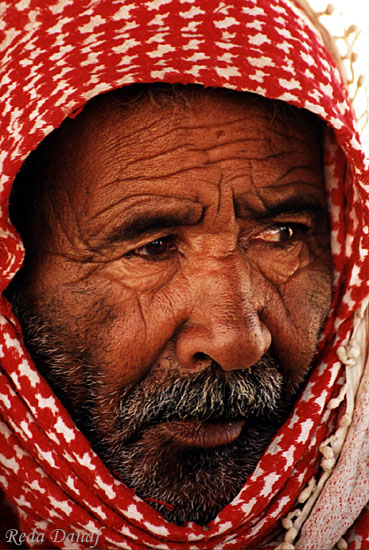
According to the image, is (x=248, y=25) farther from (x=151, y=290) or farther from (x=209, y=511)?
(x=209, y=511)

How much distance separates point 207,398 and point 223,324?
0.27 m

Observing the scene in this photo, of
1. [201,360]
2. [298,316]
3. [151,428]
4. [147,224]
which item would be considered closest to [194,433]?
[151,428]

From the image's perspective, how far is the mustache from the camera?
2.49m

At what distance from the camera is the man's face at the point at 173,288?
97.8 inches

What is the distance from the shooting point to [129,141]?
97.5 inches

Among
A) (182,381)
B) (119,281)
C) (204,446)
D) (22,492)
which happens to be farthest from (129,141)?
(22,492)

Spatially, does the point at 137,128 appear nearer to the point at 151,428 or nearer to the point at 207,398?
the point at 207,398

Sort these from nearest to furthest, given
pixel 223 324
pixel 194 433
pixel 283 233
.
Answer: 1. pixel 223 324
2. pixel 194 433
3. pixel 283 233

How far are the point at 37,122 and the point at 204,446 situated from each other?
49.4 inches

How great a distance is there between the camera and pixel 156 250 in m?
2.63

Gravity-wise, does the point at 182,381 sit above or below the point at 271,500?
above

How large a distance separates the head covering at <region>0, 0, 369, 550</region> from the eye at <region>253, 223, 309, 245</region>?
142 millimetres

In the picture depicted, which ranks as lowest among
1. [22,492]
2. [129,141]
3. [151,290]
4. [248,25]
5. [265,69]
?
[22,492]

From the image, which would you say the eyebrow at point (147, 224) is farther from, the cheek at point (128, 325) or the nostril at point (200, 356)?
the nostril at point (200, 356)
